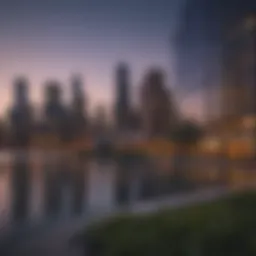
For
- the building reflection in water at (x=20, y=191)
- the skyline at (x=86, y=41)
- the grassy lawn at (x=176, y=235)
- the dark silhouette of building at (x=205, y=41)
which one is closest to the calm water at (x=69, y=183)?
the building reflection in water at (x=20, y=191)

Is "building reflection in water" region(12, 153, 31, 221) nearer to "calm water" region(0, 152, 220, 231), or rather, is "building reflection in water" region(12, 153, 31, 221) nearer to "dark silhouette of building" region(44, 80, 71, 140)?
"calm water" region(0, 152, 220, 231)

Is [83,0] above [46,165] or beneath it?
above

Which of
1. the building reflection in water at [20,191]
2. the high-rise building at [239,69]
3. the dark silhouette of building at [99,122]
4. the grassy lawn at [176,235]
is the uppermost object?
the high-rise building at [239,69]

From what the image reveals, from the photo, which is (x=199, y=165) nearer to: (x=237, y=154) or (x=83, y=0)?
(x=237, y=154)

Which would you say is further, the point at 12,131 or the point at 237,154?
the point at 237,154

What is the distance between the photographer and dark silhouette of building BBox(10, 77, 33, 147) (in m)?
1.73

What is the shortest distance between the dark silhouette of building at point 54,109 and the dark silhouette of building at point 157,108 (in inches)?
13.9

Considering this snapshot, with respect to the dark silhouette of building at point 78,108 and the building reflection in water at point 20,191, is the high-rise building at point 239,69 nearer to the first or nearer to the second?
the dark silhouette of building at point 78,108

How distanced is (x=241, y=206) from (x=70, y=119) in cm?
89

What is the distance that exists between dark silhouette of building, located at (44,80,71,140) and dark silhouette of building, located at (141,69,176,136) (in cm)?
35

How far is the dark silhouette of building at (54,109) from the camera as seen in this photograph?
5.71 ft

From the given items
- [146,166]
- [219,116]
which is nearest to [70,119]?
[146,166]

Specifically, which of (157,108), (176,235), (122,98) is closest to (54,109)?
(122,98)

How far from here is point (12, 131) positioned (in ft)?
5.73
